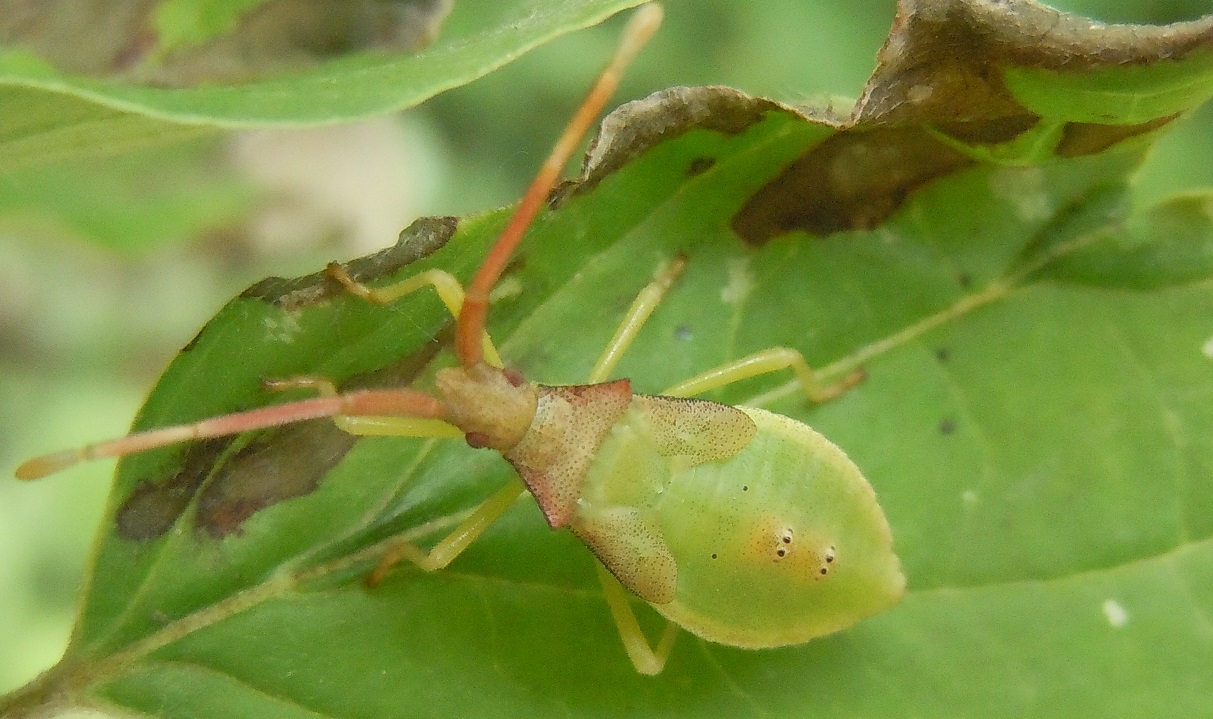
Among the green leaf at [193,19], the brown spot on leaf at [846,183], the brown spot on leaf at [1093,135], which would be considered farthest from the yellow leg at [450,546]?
the brown spot on leaf at [1093,135]

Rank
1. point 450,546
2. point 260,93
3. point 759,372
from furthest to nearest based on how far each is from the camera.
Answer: point 759,372 → point 450,546 → point 260,93

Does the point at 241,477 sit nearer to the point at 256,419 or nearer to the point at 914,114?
the point at 256,419

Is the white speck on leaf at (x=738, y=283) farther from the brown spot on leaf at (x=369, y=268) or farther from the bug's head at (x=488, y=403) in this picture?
the brown spot on leaf at (x=369, y=268)

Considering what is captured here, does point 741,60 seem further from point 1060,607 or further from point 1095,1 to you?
point 1060,607

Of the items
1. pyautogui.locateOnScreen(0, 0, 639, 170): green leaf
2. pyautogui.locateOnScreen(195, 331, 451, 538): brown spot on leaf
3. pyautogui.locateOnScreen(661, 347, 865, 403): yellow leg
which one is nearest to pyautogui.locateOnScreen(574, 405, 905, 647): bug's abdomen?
pyautogui.locateOnScreen(661, 347, 865, 403): yellow leg

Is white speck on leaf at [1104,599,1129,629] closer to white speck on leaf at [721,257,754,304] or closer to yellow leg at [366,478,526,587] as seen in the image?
white speck on leaf at [721,257,754,304]

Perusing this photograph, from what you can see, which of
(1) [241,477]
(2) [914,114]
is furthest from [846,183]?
(1) [241,477]
